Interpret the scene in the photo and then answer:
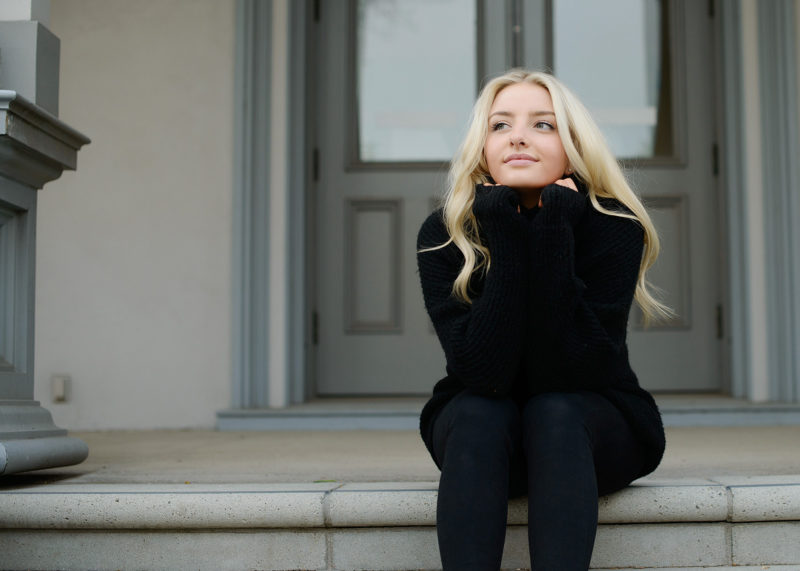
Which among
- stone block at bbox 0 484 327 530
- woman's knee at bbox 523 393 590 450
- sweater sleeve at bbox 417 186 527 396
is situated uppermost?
sweater sleeve at bbox 417 186 527 396

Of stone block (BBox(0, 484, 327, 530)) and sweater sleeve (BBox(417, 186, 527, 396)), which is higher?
sweater sleeve (BBox(417, 186, 527, 396))

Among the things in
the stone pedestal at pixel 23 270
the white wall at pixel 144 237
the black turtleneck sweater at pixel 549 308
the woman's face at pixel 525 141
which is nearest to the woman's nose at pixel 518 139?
the woman's face at pixel 525 141

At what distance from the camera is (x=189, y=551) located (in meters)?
1.83

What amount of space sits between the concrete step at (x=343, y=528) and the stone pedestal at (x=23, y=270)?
0.23 meters

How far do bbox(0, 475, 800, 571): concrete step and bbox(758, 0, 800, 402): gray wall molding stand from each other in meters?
1.87

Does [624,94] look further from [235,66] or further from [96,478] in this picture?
→ [96,478]

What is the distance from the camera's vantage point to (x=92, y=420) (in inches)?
144

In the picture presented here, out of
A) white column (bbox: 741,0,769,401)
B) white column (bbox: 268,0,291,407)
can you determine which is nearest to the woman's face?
white column (bbox: 268,0,291,407)

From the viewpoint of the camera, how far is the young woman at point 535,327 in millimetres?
1478

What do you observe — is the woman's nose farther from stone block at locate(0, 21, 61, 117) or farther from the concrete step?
stone block at locate(0, 21, 61, 117)

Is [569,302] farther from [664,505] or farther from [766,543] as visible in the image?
[766,543]

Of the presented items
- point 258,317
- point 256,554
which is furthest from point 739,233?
point 256,554

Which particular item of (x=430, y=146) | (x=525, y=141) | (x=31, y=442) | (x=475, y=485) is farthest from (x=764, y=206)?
(x=31, y=442)

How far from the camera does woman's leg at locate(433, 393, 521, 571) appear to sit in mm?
1451
